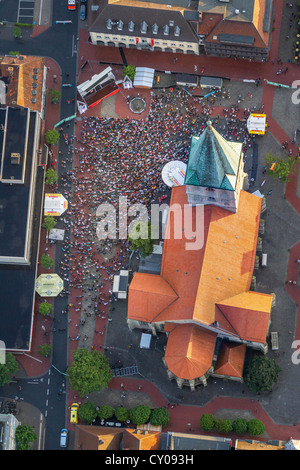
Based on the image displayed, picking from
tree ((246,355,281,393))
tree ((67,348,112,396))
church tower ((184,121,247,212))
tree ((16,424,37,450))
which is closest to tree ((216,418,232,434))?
tree ((246,355,281,393))

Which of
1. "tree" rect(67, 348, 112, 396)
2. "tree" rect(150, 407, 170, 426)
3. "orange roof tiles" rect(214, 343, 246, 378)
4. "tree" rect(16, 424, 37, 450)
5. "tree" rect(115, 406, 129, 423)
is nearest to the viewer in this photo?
→ "orange roof tiles" rect(214, 343, 246, 378)

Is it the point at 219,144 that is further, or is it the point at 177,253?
the point at 177,253

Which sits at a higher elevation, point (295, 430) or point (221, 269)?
point (221, 269)

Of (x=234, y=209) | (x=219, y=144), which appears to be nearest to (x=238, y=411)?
(x=234, y=209)

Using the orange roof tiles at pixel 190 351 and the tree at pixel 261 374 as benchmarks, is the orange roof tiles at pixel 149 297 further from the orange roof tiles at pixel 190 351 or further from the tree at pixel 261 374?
the tree at pixel 261 374

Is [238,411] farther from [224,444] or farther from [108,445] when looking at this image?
[108,445]

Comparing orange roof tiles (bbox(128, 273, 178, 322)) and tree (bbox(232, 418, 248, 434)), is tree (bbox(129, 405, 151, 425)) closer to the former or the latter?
tree (bbox(232, 418, 248, 434))
